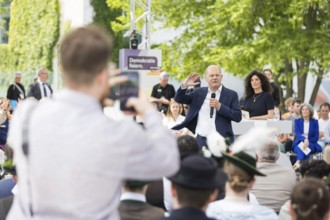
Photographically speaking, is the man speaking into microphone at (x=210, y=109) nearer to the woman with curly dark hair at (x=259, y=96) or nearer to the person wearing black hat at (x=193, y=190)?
the woman with curly dark hair at (x=259, y=96)

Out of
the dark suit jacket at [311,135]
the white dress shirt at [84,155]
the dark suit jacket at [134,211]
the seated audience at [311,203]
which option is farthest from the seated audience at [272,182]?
the dark suit jacket at [311,135]

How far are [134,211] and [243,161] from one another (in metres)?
0.68

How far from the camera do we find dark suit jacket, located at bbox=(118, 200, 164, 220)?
4904 millimetres

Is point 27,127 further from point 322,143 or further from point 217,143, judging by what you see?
point 322,143

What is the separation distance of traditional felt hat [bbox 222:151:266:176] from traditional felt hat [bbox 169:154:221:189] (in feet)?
2.21

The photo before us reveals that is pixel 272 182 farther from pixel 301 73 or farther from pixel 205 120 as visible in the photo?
pixel 301 73

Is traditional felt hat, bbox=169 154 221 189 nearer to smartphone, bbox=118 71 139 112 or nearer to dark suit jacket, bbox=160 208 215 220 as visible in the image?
dark suit jacket, bbox=160 208 215 220

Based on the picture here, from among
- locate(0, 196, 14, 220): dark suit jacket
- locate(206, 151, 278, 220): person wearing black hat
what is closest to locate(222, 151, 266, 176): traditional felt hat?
locate(206, 151, 278, 220): person wearing black hat

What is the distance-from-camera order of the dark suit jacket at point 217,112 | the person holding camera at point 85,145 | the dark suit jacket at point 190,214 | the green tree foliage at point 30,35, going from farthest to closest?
the green tree foliage at point 30,35 < the dark suit jacket at point 217,112 < the dark suit jacket at point 190,214 < the person holding camera at point 85,145

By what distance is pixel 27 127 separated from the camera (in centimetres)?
359

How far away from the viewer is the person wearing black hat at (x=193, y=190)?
4.12 m

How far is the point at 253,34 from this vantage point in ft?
85.5

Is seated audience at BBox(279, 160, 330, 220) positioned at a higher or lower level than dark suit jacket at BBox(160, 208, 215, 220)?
lower

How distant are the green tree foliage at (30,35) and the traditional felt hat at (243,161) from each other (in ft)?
122
